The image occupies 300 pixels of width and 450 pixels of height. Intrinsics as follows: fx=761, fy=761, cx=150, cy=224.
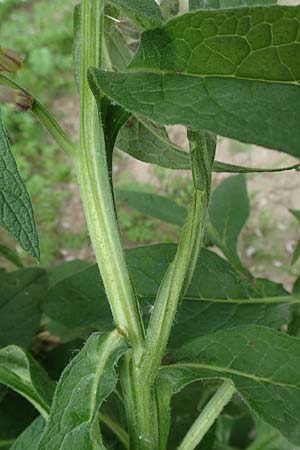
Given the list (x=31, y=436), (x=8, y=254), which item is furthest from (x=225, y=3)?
(x=8, y=254)

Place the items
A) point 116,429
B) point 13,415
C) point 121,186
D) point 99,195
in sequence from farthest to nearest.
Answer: point 121,186 → point 13,415 → point 116,429 → point 99,195

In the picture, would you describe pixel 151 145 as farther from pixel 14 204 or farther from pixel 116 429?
pixel 116 429

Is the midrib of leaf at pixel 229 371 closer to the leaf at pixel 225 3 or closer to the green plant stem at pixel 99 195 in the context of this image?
the green plant stem at pixel 99 195

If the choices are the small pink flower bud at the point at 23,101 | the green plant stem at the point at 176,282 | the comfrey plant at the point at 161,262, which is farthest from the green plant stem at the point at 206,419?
the small pink flower bud at the point at 23,101

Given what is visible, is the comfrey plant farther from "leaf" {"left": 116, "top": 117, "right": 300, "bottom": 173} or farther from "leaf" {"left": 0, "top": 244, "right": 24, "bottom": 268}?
"leaf" {"left": 0, "top": 244, "right": 24, "bottom": 268}

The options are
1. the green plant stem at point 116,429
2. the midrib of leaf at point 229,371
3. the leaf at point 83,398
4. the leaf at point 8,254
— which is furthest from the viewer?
the leaf at point 8,254
